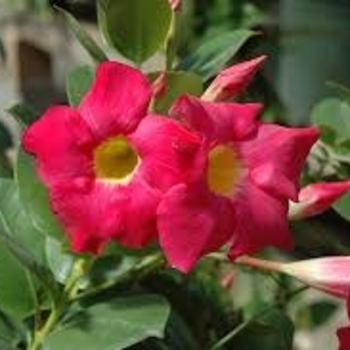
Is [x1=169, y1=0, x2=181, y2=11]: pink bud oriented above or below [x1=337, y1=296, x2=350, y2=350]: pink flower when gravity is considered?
above

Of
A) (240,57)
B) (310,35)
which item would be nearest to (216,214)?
(240,57)

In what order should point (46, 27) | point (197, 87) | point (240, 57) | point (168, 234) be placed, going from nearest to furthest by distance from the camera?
point (168, 234) → point (197, 87) → point (240, 57) → point (46, 27)

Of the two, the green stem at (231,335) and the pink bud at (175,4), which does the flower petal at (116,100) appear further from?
the green stem at (231,335)

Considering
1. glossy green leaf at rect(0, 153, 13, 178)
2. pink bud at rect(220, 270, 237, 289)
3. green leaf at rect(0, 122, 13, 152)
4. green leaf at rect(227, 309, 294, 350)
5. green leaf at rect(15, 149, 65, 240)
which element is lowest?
pink bud at rect(220, 270, 237, 289)

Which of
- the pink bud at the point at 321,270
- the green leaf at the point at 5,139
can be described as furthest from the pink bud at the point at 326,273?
the green leaf at the point at 5,139

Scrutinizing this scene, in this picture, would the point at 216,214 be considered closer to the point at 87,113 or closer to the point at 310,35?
the point at 87,113

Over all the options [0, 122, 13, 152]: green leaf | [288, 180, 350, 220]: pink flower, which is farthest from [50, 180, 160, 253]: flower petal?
[0, 122, 13, 152]: green leaf

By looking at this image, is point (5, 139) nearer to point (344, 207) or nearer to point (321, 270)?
point (344, 207)

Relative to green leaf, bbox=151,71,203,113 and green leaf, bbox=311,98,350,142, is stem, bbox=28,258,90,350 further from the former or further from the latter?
green leaf, bbox=311,98,350,142
